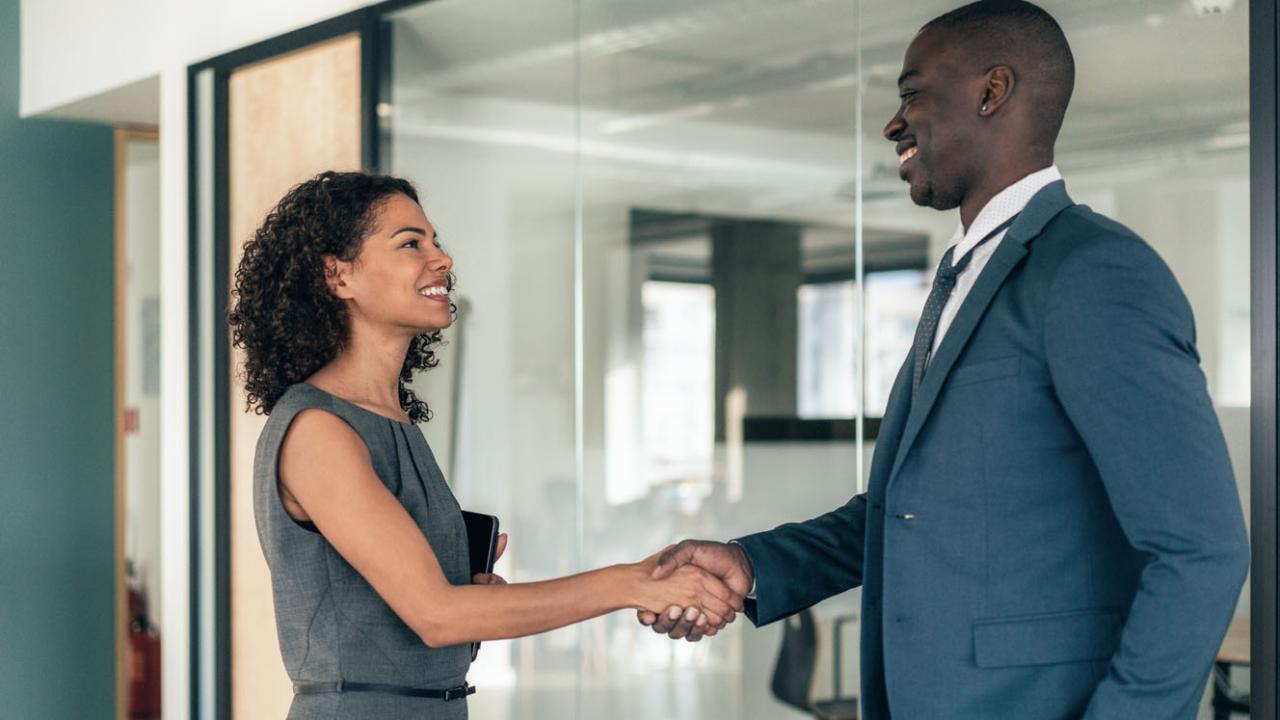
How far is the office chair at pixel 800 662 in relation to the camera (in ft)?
17.0

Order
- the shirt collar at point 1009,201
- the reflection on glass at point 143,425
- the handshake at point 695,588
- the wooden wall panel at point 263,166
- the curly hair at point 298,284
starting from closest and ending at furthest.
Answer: the shirt collar at point 1009,201
the curly hair at point 298,284
the handshake at point 695,588
the wooden wall panel at point 263,166
the reflection on glass at point 143,425

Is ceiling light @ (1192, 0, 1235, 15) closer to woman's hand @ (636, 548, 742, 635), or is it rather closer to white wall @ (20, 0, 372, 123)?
woman's hand @ (636, 548, 742, 635)

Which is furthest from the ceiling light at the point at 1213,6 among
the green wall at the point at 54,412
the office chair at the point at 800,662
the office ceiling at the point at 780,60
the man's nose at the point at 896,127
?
the green wall at the point at 54,412

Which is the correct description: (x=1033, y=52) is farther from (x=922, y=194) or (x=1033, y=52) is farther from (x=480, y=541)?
(x=480, y=541)

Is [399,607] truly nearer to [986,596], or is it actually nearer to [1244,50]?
[986,596]

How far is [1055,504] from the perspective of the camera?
1.88 meters

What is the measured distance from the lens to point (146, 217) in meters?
6.93

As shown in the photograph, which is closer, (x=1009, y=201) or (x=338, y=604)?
(x=1009, y=201)

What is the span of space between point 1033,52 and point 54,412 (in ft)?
16.2

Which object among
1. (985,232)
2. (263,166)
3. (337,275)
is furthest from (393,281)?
(263,166)

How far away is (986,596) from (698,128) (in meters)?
3.33

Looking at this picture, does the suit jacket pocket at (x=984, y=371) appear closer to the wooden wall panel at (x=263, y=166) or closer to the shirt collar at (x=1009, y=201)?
the shirt collar at (x=1009, y=201)

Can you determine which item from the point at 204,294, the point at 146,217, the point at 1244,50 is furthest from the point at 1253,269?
the point at 146,217

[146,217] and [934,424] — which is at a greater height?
[146,217]
